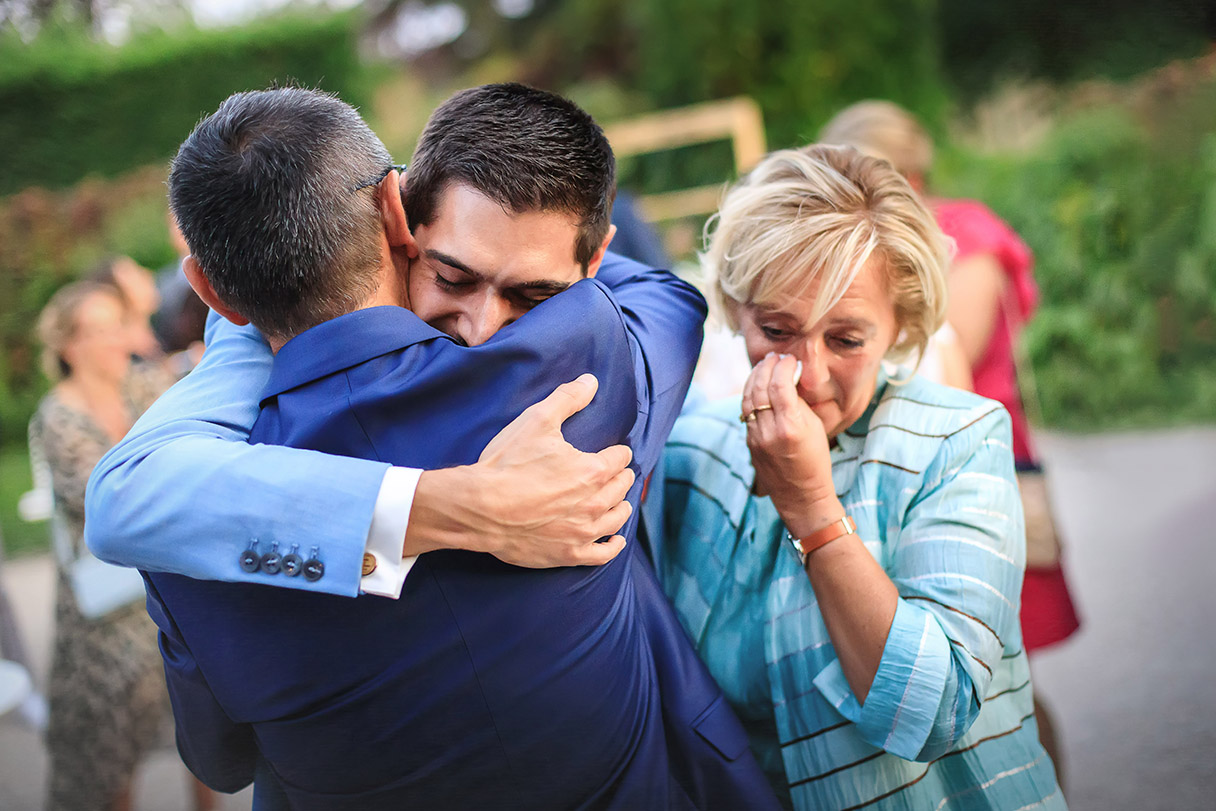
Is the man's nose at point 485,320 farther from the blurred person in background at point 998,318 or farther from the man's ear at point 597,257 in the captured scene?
the blurred person in background at point 998,318

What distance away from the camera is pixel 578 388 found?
1.39 m

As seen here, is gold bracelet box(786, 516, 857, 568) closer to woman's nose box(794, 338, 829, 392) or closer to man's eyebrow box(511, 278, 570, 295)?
woman's nose box(794, 338, 829, 392)

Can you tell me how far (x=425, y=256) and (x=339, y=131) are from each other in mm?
257

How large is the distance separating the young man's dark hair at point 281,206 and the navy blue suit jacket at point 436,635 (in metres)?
0.09

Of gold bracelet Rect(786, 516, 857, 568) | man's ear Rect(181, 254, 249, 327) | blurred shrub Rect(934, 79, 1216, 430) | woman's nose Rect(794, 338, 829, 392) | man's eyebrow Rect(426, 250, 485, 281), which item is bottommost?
blurred shrub Rect(934, 79, 1216, 430)

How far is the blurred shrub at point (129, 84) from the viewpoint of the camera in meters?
13.0

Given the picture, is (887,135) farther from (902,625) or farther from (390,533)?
(390,533)

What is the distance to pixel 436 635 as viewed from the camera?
139 cm

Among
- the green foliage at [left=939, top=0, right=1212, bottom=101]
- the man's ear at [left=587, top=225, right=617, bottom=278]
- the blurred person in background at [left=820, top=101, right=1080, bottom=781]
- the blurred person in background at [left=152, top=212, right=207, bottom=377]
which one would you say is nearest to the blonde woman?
the man's ear at [left=587, top=225, right=617, bottom=278]

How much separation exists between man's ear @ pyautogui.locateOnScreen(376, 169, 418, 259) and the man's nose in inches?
6.1

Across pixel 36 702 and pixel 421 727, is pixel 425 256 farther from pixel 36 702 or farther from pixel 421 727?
pixel 36 702

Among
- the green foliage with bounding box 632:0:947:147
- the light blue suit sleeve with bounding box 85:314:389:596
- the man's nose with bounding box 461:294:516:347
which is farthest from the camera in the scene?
the green foliage with bounding box 632:0:947:147

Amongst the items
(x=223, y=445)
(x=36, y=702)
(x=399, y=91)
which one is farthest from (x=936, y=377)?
(x=399, y=91)

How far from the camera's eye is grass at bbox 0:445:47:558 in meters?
9.43
